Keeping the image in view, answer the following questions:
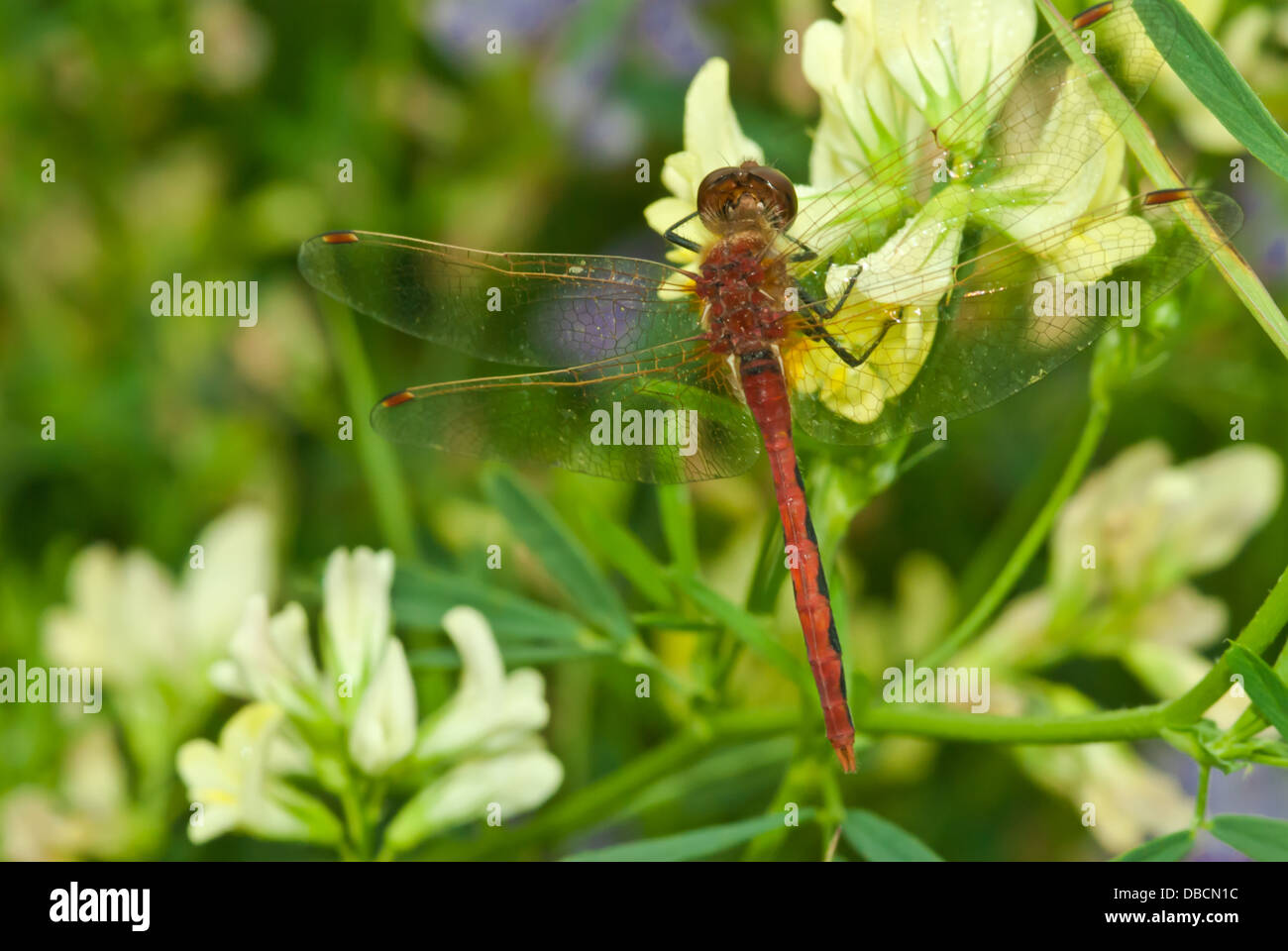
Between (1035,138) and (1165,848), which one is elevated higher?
(1035,138)

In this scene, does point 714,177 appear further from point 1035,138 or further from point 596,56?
point 596,56

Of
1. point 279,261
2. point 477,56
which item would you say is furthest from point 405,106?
point 279,261

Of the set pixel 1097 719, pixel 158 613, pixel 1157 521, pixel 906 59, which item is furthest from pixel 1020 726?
pixel 158 613

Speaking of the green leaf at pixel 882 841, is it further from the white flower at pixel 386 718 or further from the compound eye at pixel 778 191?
the compound eye at pixel 778 191

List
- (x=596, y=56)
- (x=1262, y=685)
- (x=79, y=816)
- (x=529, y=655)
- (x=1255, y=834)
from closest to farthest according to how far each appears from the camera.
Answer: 1. (x=1262, y=685)
2. (x=1255, y=834)
3. (x=529, y=655)
4. (x=79, y=816)
5. (x=596, y=56)

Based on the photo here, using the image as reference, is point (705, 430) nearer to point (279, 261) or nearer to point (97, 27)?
point (279, 261)

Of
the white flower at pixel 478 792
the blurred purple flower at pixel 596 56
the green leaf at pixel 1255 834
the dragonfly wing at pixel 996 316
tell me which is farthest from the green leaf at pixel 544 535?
the blurred purple flower at pixel 596 56
